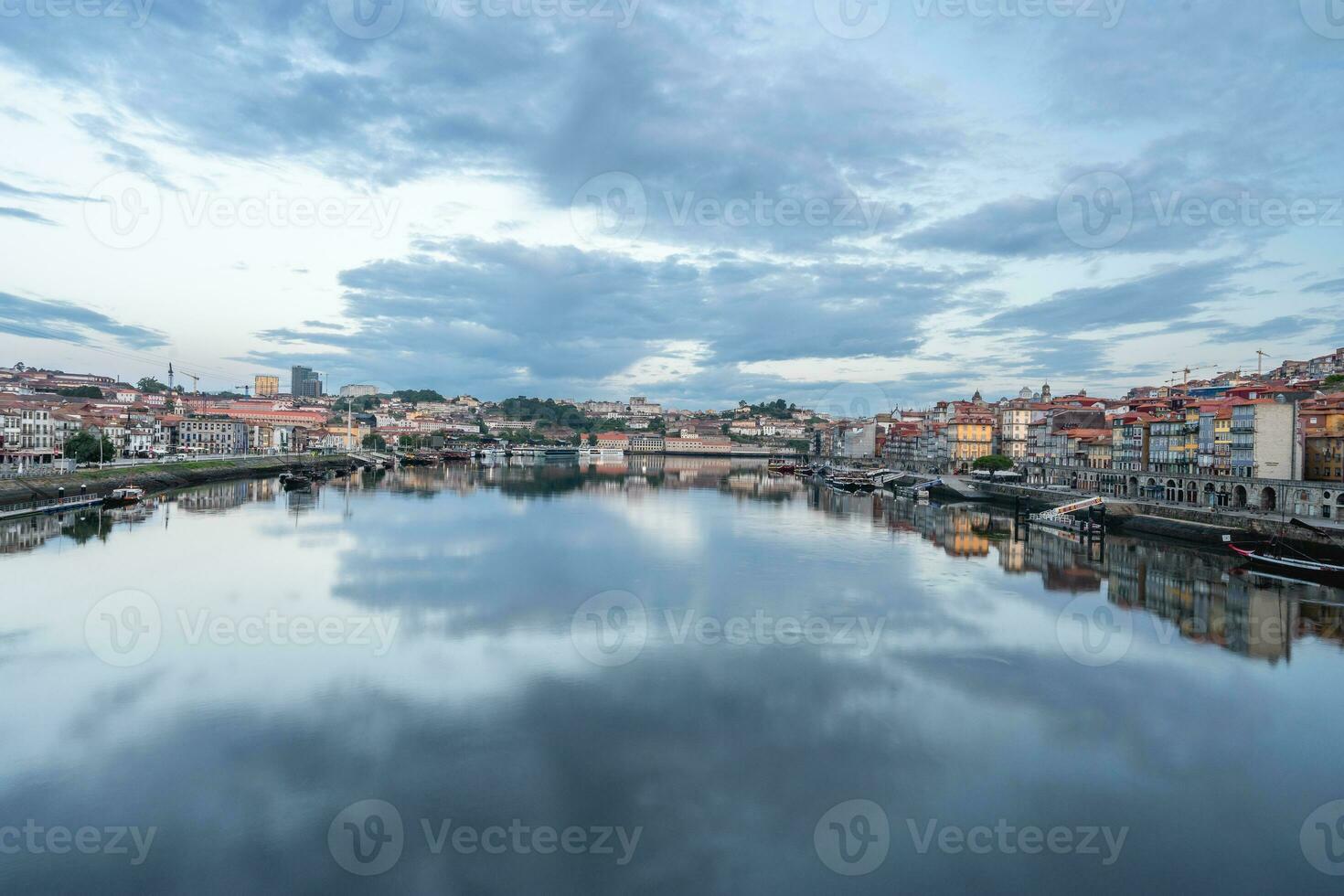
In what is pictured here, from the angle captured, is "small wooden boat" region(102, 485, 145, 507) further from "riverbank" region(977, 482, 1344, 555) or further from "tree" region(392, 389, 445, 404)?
"tree" region(392, 389, 445, 404)

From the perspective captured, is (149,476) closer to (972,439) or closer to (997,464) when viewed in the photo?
(997,464)

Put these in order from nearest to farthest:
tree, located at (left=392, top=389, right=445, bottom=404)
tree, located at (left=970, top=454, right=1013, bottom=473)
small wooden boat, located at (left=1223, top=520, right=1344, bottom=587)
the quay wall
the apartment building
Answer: small wooden boat, located at (left=1223, top=520, right=1344, bottom=587) → the quay wall → tree, located at (left=970, top=454, right=1013, bottom=473) → the apartment building → tree, located at (left=392, top=389, right=445, bottom=404)

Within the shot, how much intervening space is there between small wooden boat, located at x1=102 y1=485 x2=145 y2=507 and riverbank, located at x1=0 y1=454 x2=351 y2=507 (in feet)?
2.91

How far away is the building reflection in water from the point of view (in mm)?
9742

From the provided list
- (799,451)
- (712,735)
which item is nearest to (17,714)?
(712,735)

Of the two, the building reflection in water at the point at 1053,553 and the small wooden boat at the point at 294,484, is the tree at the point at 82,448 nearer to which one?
the building reflection in water at the point at 1053,553

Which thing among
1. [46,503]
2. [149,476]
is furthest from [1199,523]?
[149,476]

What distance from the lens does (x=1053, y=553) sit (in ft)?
52.5

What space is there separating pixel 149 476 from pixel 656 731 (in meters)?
25.2

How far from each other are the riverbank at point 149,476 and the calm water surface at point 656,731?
831cm

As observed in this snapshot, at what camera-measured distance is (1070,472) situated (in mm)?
28531

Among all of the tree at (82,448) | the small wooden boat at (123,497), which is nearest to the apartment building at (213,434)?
the tree at (82,448)

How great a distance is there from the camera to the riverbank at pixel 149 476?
63.5 ft

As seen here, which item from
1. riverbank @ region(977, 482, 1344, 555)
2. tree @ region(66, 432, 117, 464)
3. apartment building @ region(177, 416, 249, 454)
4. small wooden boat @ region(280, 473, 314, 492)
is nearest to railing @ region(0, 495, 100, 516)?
tree @ region(66, 432, 117, 464)
